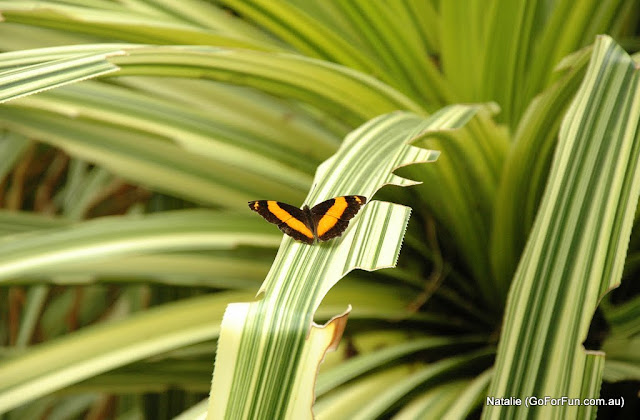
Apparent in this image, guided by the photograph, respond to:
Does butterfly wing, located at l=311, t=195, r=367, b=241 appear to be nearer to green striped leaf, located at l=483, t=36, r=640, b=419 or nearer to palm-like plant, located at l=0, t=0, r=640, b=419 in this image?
palm-like plant, located at l=0, t=0, r=640, b=419

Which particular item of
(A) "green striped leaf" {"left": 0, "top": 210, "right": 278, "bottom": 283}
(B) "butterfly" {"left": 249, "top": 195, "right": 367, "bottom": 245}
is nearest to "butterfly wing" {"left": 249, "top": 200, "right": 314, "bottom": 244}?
(B) "butterfly" {"left": 249, "top": 195, "right": 367, "bottom": 245}

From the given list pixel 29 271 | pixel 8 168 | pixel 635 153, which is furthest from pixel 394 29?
pixel 8 168

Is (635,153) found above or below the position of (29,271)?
above

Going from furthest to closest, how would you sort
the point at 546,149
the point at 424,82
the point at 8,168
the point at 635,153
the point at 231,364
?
1. the point at 8,168
2. the point at 424,82
3. the point at 546,149
4. the point at 635,153
5. the point at 231,364

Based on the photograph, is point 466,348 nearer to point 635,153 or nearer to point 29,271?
point 635,153

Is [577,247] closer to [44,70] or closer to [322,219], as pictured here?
[322,219]

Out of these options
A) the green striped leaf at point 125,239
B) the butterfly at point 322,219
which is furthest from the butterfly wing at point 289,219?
the green striped leaf at point 125,239

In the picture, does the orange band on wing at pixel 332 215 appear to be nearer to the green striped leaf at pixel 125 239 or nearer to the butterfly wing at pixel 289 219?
the butterfly wing at pixel 289 219
